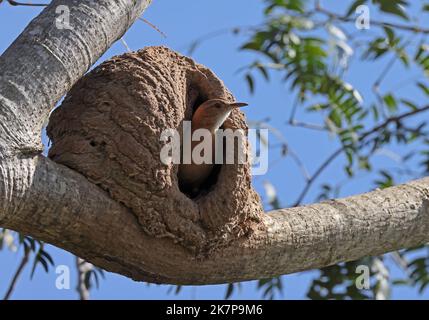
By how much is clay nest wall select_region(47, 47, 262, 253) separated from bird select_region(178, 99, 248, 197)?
4.3 inches

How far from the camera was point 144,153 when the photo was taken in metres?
4.74

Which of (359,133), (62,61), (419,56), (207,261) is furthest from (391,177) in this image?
(62,61)

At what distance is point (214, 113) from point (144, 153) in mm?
756

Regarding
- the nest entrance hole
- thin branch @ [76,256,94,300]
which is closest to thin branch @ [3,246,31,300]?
thin branch @ [76,256,94,300]

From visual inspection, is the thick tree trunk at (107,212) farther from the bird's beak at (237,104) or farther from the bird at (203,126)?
the bird's beak at (237,104)

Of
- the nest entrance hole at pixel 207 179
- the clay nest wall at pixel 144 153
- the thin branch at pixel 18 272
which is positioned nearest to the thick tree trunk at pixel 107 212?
the clay nest wall at pixel 144 153

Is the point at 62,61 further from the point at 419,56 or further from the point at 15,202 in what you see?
the point at 419,56

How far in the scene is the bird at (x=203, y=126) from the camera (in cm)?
536

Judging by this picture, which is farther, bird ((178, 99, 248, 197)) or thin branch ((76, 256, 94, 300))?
thin branch ((76, 256, 94, 300))

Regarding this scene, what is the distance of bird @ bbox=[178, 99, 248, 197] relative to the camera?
536cm

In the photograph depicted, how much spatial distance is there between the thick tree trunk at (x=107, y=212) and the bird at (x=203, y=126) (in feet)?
1.78

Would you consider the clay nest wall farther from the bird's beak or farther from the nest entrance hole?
the bird's beak

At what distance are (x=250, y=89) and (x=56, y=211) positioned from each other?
4.22m
